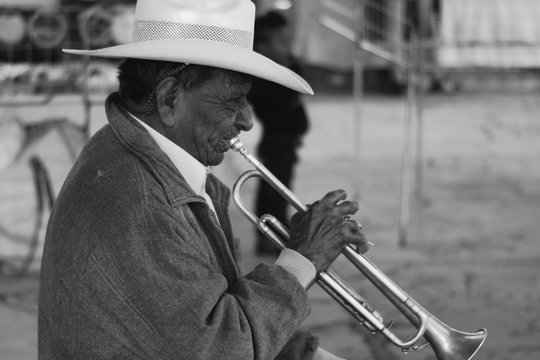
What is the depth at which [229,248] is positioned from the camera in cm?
211

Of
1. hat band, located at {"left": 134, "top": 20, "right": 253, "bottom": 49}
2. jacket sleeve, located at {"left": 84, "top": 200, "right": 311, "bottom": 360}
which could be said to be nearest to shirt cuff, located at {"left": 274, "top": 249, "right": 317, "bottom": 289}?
jacket sleeve, located at {"left": 84, "top": 200, "right": 311, "bottom": 360}

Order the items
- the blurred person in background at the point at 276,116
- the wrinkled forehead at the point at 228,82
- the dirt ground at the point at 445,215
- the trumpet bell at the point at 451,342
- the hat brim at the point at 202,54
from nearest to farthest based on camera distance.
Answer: the hat brim at the point at 202,54 < the wrinkled forehead at the point at 228,82 < the trumpet bell at the point at 451,342 < the dirt ground at the point at 445,215 < the blurred person in background at the point at 276,116

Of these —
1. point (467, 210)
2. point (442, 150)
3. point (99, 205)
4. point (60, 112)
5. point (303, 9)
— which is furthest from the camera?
point (303, 9)

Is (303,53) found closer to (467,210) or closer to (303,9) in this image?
(303,9)

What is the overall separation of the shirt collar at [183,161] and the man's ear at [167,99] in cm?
4

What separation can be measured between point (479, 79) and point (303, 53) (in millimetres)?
5847

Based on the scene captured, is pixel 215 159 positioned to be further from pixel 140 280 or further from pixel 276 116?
pixel 276 116

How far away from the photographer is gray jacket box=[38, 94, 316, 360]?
5.67 ft

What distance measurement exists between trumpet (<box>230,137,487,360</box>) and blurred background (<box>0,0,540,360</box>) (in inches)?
58.4

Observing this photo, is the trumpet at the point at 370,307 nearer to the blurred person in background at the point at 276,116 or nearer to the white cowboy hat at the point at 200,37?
the white cowboy hat at the point at 200,37

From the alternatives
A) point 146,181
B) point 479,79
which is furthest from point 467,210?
point 146,181

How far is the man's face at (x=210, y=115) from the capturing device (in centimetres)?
196

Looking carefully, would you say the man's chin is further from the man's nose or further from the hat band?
the hat band

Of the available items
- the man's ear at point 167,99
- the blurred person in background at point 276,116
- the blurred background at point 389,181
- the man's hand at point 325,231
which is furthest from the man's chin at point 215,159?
the blurred person in background at point 276,116
